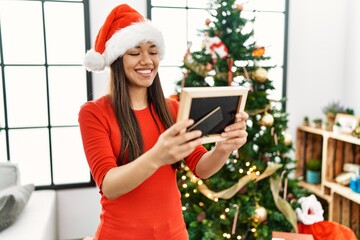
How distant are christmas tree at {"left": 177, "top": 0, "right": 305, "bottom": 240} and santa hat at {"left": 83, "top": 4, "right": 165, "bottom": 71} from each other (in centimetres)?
95

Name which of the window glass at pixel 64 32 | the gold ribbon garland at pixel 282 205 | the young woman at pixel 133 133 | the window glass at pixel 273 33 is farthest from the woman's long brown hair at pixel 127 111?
the window glass at pixel 273 33

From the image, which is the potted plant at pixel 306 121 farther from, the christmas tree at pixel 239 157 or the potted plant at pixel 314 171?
the christmas tree at pixel 239 157

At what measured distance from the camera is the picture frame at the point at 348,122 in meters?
2.42

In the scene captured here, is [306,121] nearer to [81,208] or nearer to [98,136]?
[81,208]

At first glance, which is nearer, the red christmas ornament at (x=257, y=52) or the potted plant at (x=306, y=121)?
the red christmas ornament at (x=257, y=52)

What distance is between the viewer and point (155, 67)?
106 cm

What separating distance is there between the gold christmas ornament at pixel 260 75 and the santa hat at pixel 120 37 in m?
1.01

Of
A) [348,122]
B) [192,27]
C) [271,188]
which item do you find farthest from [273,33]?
[271,188]

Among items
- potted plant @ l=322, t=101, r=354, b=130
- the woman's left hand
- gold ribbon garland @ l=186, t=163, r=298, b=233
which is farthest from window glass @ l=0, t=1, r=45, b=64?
potted plant @ l=322, t=101, r=354, b=130

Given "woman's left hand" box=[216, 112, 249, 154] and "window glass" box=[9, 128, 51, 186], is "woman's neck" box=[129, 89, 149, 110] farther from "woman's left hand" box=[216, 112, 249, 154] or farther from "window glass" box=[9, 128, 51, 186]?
"window glass" box=[9, 128, 51, 186]

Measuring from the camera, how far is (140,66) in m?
1.02

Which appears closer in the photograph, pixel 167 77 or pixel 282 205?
pixel 282 205

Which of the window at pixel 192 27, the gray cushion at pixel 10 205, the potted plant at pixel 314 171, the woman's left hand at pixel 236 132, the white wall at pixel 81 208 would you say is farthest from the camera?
the potted plant at pixel 314 171

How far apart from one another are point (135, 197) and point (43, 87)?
5.99 ft
